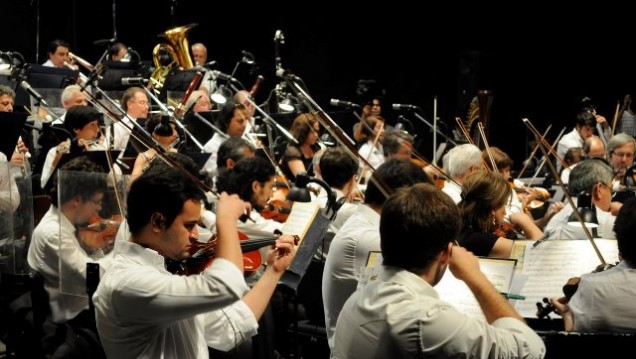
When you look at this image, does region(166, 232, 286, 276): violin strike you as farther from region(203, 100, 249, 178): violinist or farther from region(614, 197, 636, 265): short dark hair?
region(203, 100, 249, 178): violinist

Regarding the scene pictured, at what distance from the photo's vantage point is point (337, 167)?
18.3ft

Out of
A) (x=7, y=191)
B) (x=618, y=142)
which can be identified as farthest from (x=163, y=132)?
(x=618, y=142)

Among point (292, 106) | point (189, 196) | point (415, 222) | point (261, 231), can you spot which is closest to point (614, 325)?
point (415, 222)

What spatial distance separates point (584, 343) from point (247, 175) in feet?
8.66

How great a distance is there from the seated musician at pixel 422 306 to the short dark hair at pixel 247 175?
8.82 ft

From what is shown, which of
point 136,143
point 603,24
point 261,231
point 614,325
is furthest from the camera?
point 603,24

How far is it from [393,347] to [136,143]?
3932mm

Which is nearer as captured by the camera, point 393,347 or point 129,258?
point 393,347

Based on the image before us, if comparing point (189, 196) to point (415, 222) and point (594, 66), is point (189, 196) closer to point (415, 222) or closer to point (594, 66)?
point (415, 222)

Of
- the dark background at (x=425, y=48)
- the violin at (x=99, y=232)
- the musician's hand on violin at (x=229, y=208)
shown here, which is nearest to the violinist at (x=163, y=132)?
the violin at (x=99, y=232)

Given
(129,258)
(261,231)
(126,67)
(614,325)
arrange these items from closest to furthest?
(129,258) → (614,325) → (261,231) → (126,67)

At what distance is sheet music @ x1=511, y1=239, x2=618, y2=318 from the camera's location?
3.70 meters

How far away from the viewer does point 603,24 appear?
12.7 metres

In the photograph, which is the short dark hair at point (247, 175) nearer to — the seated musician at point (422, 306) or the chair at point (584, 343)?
the chair at point (584, 343)
